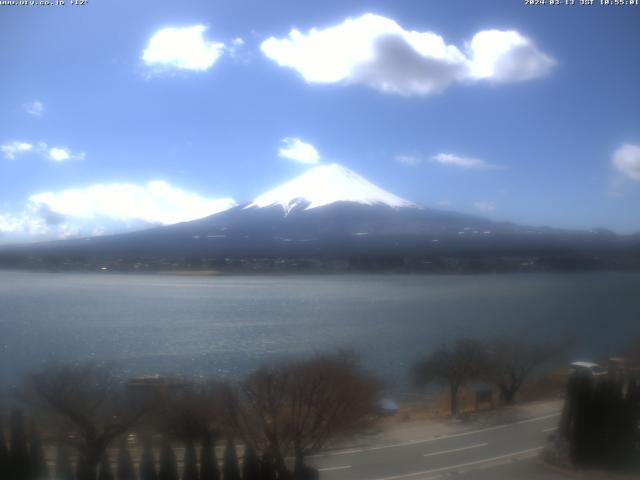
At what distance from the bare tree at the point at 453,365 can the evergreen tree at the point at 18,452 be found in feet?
9.09

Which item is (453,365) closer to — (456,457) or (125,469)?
(456,457)

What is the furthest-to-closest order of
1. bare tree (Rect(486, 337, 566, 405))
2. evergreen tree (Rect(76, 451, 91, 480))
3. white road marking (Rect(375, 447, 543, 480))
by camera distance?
1. bare tree (Rect(486, 337, 566, 405))
2. white road marking (Rect(375, 447, 543, 480))
3. evergreen tree (Rect(76, 451, 91, 480))

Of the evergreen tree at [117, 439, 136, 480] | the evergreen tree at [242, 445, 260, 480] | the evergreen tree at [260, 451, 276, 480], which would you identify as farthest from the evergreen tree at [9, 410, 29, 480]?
the evergreen tree at [260, 451, 276, 480]

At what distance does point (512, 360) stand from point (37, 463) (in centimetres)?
344

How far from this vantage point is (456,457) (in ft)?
11.1

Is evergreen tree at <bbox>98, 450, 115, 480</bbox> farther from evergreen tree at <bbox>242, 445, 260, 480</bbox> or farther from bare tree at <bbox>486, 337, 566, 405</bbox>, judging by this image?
bare tree at <bbox>486, 337, 566, 405</bbox>

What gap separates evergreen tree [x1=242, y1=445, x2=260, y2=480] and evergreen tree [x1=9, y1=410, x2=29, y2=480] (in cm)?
136

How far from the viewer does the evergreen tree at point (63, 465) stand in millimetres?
3080

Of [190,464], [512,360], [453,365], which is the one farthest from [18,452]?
[512,360]

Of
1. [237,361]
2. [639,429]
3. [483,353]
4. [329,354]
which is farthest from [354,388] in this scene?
[639,429]

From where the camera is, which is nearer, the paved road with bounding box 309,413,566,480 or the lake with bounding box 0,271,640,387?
the paved road with bounding box 309,413,566,480

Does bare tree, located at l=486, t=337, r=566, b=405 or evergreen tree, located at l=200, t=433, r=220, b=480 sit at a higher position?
bare tree, located at l=486, t=337, r=566, b=405

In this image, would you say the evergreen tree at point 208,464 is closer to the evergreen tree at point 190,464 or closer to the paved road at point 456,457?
the evergreen tree at point 190,464

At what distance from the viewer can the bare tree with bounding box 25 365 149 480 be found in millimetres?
3119
